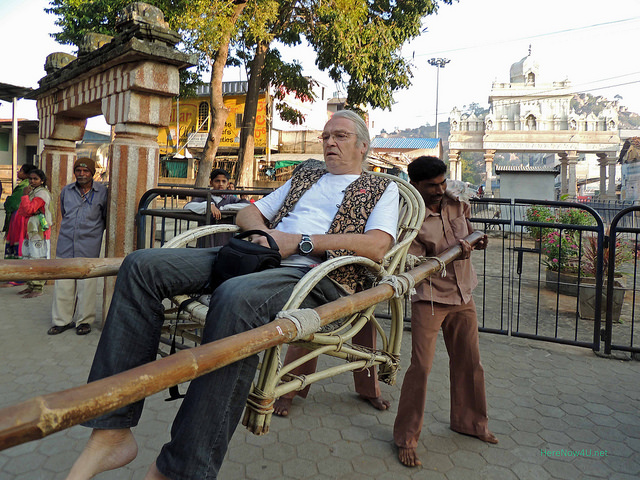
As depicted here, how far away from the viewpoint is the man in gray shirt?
4.47 meters

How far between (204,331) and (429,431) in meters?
1.77

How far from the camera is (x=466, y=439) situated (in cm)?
268

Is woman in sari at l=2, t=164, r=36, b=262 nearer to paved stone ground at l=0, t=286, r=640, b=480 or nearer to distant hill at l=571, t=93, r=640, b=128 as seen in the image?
paved stone ground at l=0, t=286, r=640, b=480

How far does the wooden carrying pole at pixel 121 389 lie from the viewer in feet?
2.64

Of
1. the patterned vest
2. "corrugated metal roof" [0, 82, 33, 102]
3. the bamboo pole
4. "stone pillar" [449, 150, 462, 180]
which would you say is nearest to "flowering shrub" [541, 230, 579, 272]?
the patterned vest

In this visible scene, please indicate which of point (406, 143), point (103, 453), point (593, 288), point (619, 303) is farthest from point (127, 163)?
point (406, 143)

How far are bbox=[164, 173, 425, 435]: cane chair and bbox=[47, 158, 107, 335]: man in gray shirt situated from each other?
2.73 m

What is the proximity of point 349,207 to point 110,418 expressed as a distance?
1.35 m

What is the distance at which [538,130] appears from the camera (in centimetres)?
3681

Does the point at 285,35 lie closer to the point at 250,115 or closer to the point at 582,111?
the point at 250,115

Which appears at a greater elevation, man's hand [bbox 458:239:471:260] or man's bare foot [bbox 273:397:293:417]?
man's hand [bbox 458:239:471:260]

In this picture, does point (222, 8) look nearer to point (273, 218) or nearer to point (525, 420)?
point (273, 218)

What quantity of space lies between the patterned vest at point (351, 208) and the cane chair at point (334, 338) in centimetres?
9

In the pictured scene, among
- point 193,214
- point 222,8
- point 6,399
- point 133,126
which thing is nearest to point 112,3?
point 222,8
